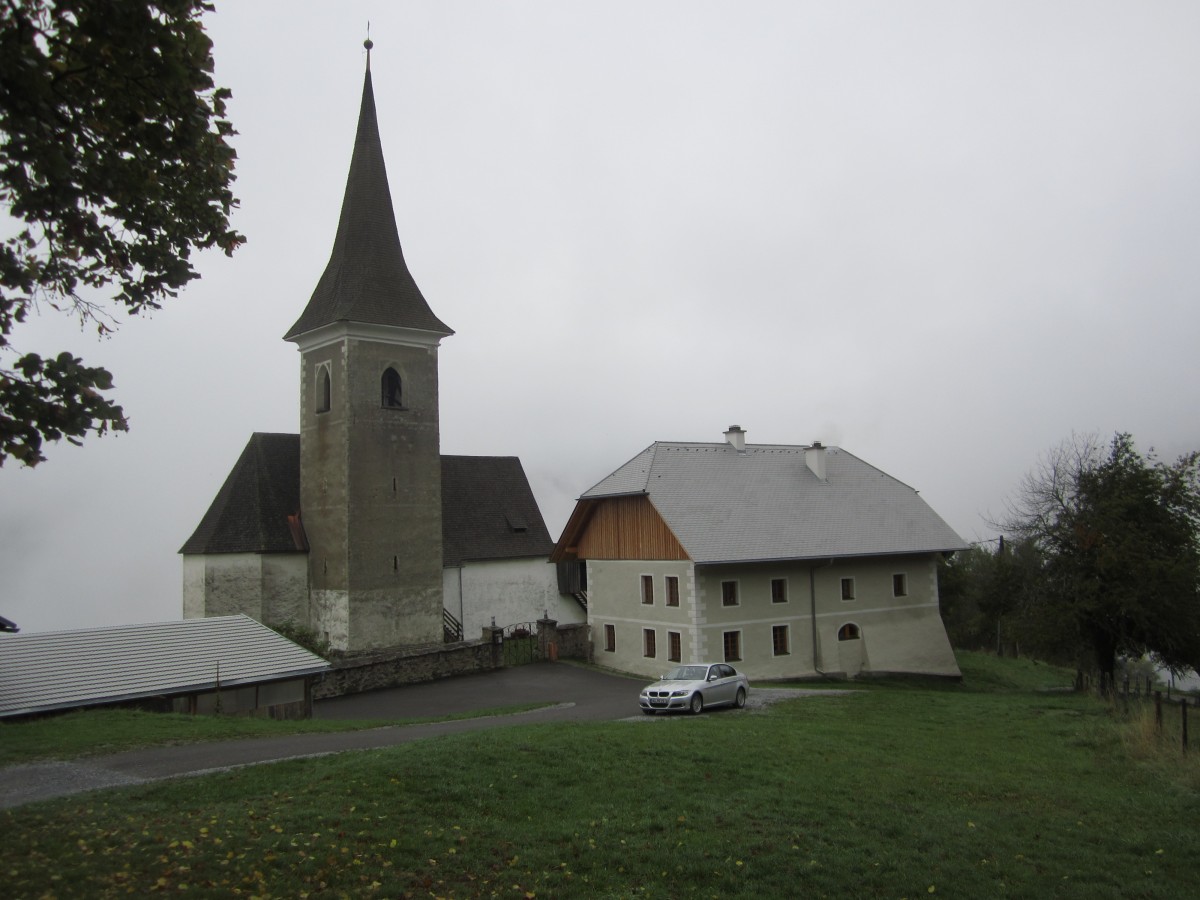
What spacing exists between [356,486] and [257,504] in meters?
4.56

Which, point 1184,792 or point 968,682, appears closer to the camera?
point 1184,792

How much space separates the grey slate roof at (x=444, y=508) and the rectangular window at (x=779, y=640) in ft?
46.7

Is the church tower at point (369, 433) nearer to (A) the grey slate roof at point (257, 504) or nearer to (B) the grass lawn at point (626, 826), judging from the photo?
(A) the grey slate roof at point (257, 504)

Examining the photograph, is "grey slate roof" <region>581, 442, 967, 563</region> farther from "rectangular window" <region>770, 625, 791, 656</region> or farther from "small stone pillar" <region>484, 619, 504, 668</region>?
"small stone pillar" <region>484, 619, 504, 668</region>

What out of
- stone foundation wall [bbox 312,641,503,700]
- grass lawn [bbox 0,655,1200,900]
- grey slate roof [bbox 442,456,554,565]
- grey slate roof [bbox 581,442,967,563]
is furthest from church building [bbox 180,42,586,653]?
grass lawn [bbox 0,655,1200,900]

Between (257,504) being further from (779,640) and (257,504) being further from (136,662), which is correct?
(779,640)

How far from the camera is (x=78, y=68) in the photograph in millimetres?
6234

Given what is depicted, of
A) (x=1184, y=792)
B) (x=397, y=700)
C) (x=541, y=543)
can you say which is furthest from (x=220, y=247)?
(x=541, y=543)

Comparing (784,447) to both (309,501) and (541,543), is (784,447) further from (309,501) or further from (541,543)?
(309,501)

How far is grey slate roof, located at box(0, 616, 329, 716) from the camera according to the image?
1958 cm

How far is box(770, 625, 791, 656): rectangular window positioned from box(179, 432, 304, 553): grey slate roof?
61.6 ft

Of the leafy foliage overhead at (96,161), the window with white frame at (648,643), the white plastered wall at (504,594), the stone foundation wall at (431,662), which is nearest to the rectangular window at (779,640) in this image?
the window with white frame at (648,643)

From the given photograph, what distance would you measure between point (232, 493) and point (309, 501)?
297 centimetres

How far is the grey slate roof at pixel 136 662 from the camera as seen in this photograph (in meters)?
19.6
